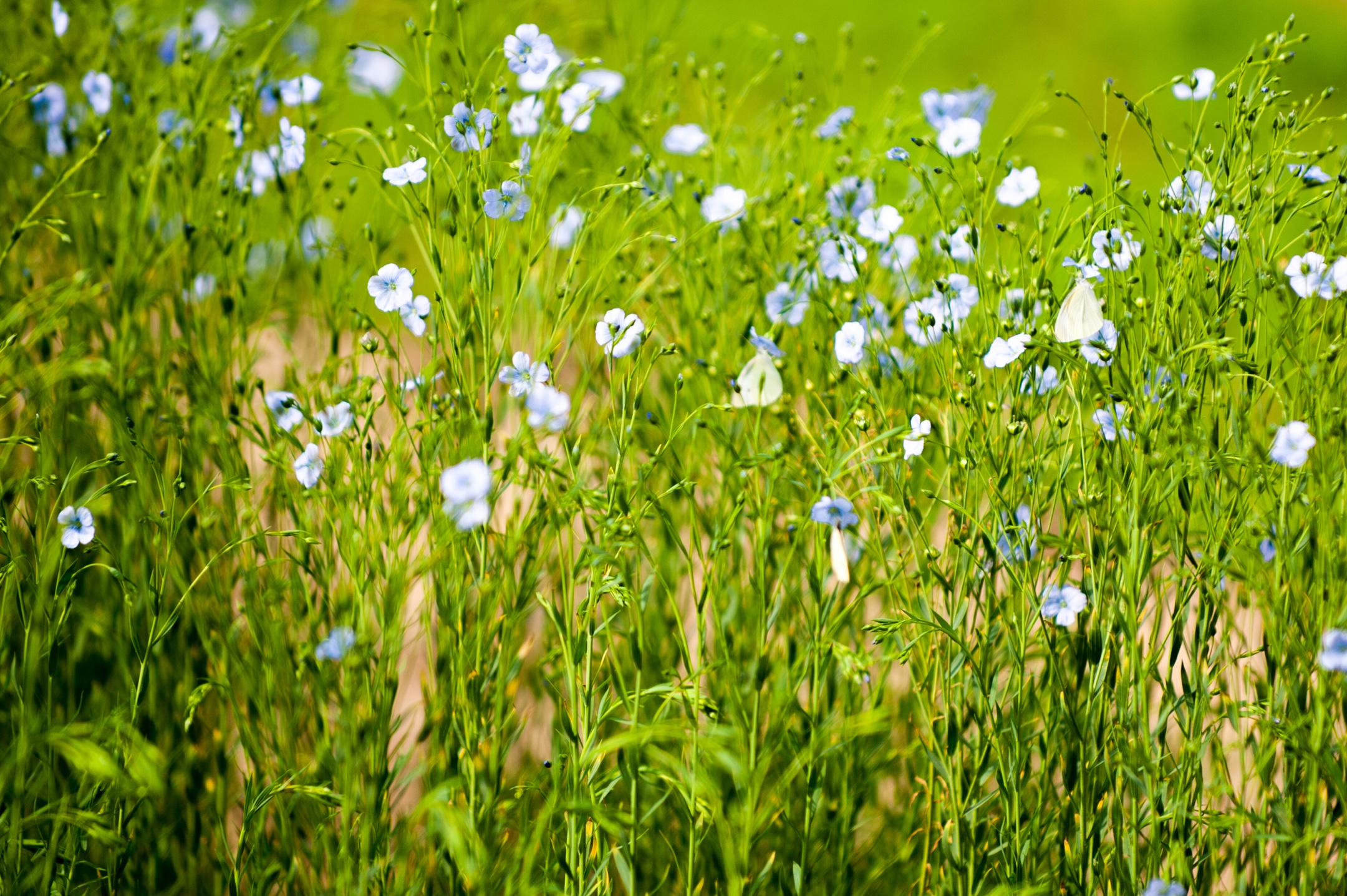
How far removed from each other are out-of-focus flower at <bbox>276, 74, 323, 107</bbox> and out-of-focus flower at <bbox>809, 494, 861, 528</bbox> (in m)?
1.10

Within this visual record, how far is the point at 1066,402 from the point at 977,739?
51 cm

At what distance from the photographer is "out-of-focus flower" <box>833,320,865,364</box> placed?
4.33 ft

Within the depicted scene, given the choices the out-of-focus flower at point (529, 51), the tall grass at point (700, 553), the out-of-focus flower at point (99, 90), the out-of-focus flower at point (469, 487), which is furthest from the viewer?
the out-of-focus flower at point (99, 90)

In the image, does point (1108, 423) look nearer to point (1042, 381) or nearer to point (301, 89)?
point (1042, 381)

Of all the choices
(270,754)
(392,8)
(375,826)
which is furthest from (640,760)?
Result: (392,8)

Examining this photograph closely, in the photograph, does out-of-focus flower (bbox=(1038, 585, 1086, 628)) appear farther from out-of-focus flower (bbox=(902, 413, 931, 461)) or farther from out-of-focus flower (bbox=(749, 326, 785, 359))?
out-of-focus flower (bbox=(749, 326, 785, 359))

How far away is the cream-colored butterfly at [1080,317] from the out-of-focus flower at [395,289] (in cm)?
86

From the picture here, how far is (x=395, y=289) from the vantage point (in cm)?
129

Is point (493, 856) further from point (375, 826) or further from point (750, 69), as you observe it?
point (750, 69)

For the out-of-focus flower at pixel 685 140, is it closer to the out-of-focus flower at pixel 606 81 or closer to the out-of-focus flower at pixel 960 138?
the out-of-focus flower at pixel 606 81

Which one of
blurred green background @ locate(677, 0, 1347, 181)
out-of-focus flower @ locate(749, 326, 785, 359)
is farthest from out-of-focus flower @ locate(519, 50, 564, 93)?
blurred green background @ locate(677, 0, 1347, 181)

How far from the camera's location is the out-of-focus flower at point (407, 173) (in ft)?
3.99

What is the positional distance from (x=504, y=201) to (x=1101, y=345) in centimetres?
81

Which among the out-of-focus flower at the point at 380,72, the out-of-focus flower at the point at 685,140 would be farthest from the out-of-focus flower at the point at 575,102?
the out-of-focus flower at the point at 380,72
